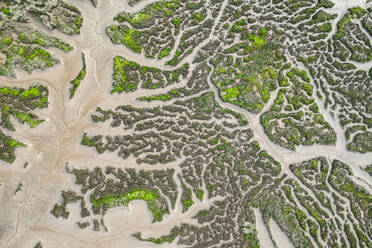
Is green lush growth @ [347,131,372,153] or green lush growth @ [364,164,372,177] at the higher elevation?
green lush growth @ [347,131,372,153]

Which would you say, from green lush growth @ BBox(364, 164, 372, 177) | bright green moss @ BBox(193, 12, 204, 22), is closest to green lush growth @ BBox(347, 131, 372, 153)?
green lush growth @ BBox(364, 164, 372, 177)

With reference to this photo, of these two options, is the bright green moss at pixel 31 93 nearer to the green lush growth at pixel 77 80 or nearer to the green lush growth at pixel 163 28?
the green lush growth at pixel 77 80

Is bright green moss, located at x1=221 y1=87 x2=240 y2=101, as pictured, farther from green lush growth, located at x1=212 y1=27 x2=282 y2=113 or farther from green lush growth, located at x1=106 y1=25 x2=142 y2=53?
green lush growth, located at x1=106 y1=25 x2=142 y2=53

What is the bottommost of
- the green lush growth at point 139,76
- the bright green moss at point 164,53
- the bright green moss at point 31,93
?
the bright green moss at point 31,93

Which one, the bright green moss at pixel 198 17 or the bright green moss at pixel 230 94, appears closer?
the bright green moss at pixel 230 94

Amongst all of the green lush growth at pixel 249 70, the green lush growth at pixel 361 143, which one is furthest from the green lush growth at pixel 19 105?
the green lush growth at pixel 361 143
